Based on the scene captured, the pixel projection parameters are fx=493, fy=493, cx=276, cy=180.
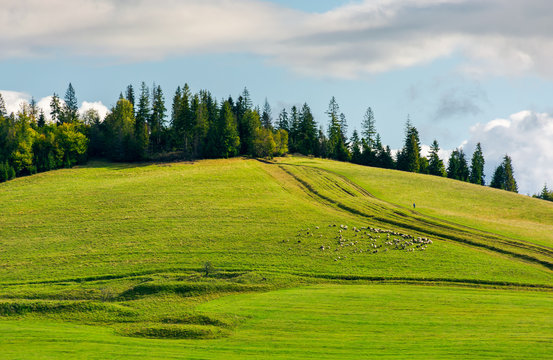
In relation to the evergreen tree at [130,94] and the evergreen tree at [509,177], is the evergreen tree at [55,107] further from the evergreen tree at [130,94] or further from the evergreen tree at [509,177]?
the evergreen tree at [509,177]

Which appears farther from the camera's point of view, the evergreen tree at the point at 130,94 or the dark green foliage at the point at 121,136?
the evergreen tree at the point at 130,94

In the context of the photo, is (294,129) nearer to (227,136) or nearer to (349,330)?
(227,136)

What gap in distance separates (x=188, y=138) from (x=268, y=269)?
244 feet

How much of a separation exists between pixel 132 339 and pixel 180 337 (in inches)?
138

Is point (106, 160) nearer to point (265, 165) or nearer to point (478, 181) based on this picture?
point (265, 165)

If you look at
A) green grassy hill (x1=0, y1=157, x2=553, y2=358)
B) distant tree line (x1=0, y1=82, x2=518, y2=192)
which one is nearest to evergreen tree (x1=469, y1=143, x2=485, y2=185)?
distant tree line (x1=0, y1=82, x2=518, y2=192)

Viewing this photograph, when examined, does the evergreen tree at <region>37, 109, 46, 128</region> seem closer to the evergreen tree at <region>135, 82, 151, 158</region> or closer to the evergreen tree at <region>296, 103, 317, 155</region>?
the evergreen tree at <region>135, 82, 151, 158</region>

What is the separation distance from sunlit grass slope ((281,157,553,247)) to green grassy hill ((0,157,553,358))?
55 cm

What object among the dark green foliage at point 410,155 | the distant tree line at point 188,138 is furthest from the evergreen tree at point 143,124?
the dark green foliage at point 410,155

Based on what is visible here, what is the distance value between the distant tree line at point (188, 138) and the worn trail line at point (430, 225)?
35501 millimetres

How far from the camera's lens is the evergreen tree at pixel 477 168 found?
153 meters

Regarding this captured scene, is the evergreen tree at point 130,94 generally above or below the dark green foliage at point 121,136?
above

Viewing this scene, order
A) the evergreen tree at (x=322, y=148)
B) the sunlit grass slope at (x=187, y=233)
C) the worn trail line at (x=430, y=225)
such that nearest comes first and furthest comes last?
the sunlit grass slope at (x=187, y=233), the worn trail line at (x=430, y=225), the evergreen tree at (x=322, y=148)

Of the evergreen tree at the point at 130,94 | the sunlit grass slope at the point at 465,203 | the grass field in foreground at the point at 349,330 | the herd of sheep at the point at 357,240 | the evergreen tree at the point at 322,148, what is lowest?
the grass field in foreground at the point at 349,330
